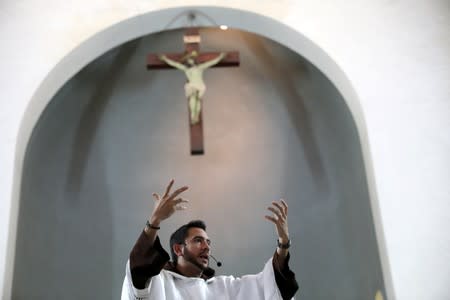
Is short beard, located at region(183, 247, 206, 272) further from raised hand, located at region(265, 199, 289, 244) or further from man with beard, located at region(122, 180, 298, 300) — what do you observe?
raised hand, located at region(265, 199, 289, 244)

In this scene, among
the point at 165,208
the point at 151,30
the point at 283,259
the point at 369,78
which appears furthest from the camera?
the point at 151,30

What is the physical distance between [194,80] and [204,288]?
2208 millimetres

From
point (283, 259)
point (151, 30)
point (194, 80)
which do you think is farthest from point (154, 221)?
point (194, 80)

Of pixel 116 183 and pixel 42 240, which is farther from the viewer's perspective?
pixel 116 183

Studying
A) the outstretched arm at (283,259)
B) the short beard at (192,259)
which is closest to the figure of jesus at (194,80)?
the short beard at (192,259)

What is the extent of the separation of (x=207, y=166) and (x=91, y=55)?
213cm

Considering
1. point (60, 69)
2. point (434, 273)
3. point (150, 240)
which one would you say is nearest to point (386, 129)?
point (434, 273)

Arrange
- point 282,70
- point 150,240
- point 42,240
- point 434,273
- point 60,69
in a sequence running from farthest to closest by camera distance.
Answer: point 282,70, point 42,240, point 60,69, point 434,273, point 150,240

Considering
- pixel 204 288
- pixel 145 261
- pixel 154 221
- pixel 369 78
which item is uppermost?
pixel 369 78

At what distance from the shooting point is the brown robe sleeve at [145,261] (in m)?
2.76

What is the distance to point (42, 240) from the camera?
5516mm

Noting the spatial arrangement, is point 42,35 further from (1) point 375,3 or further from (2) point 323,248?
(2) point 323,248

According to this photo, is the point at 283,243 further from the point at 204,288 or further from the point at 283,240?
the point at 204,288

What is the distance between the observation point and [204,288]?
3150 mm
